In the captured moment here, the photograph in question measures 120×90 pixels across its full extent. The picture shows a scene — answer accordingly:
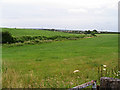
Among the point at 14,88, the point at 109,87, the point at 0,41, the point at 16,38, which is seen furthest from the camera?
the point at 16,38

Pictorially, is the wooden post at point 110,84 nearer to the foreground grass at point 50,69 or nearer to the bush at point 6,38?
the foreground grass at point 50,69

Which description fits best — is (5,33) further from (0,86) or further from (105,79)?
(105,79)

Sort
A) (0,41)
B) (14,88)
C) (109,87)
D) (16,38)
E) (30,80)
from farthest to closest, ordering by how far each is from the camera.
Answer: (16,38) → (0,41) → (30,80) → (14,88) → (109,87)

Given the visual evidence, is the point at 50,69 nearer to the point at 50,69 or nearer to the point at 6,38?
the point at 50,69

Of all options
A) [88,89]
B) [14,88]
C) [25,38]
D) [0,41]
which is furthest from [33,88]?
[25,38]

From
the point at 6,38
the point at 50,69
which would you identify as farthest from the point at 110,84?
the point at 6,38

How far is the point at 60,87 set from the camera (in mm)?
5051

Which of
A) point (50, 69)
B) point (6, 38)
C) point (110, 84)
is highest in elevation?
point (6, 38)

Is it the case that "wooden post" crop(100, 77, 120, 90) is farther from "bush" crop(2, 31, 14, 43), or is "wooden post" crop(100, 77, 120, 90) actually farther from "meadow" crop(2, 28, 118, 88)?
"bush" crop(2, 31, 14, 43)

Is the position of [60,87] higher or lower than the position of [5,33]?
lower

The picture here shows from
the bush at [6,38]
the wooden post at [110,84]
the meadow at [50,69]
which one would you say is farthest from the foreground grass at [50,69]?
the bush at [6,38]

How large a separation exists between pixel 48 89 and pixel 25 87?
0.77 meters

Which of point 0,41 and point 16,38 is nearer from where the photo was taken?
point 0,41

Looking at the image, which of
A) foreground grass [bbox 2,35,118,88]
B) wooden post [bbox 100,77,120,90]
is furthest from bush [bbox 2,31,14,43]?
wooden post [bbox 100,77,120,90]
